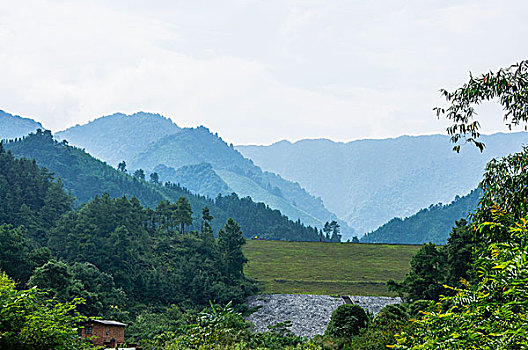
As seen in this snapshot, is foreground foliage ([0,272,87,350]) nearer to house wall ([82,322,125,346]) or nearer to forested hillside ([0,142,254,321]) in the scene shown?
house wall ([82,322,125,346])

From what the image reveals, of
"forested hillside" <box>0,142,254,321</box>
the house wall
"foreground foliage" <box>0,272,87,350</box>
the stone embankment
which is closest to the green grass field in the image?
the stone embankment

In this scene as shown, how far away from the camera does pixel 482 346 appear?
14.1 feet

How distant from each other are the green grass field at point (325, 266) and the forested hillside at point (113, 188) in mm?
47304

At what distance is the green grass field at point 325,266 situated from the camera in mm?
44656

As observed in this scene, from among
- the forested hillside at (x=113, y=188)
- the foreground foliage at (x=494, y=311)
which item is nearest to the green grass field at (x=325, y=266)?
the foreground foliage at (x=494, y=311)

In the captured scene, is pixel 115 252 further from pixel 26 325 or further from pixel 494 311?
pixel 494 311

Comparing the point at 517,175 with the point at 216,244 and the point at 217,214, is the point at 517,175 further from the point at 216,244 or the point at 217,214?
the point at 217,214

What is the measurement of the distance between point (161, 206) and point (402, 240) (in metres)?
116

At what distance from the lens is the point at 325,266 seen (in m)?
52.1

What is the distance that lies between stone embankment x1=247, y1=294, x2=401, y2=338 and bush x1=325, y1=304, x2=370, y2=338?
37.1 ft

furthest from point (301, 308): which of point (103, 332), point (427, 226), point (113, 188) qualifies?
point (427, 226)

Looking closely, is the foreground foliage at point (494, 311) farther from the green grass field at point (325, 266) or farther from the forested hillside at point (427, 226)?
the forested hillside at point (427, 226)

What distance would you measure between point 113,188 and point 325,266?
73.0 meters

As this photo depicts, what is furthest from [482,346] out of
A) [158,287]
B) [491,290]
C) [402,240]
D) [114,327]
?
[402,240]
